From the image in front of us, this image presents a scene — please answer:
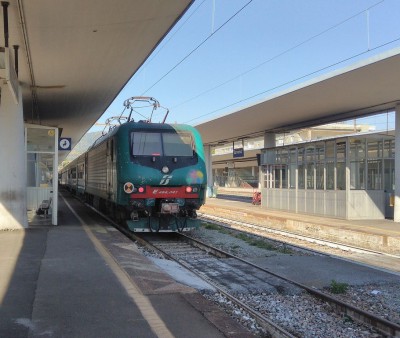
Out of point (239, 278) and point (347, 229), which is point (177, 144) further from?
point (347, 229)

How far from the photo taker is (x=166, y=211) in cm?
1198

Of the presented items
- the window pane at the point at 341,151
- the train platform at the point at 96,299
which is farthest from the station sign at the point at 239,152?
the train platform at the point at 96,299

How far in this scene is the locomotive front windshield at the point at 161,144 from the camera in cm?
1255

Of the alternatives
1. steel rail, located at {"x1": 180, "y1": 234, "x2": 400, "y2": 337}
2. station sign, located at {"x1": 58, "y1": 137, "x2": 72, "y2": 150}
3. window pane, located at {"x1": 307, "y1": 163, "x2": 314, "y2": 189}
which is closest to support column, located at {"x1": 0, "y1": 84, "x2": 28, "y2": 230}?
steel rail, located at {"x1": 180, "y1": 234, "x2": 400, "y2": 337}

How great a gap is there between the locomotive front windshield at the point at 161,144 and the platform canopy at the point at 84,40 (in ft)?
5.43

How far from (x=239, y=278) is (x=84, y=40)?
18.1 ft

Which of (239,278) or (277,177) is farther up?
(277,177)

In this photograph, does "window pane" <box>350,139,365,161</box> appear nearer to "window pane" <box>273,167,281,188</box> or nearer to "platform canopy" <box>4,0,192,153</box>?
"window pane" <box>273,167,281,188</box>

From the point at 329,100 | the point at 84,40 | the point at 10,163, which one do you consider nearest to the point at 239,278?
the point at 84,40

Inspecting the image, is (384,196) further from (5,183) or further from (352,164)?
(5,183)

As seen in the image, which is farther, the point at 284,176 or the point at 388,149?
the point at 284,176

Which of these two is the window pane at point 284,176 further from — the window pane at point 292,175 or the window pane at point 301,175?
the window pane at point 301,175

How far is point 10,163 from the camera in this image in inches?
465

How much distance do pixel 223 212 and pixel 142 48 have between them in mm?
14968
